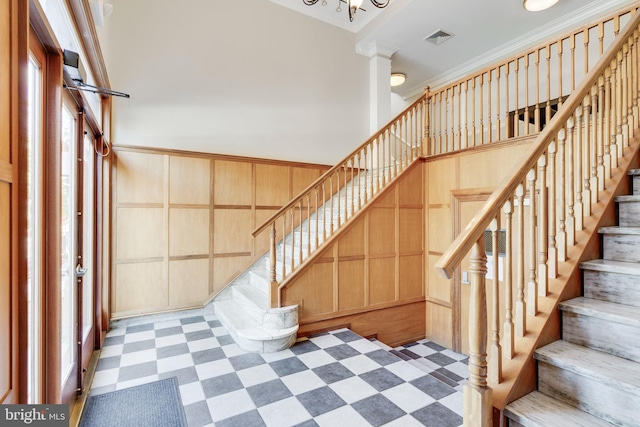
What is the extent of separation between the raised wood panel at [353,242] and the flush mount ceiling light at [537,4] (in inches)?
167

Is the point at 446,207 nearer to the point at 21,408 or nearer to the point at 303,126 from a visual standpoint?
the point at 303,126

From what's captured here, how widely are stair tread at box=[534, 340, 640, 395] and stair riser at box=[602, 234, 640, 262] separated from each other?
27.0 inches

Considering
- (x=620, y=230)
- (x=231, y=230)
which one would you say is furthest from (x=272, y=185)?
(x=620, y=230)

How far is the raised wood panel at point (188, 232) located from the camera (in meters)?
4.27

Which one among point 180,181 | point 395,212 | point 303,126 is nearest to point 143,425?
point 180,181

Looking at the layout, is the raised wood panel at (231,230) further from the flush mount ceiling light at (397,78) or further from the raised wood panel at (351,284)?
the flush mount ceiling light at (397,78)

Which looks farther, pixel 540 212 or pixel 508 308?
pixel 540 212

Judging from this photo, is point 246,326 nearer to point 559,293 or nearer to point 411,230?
point 411,230

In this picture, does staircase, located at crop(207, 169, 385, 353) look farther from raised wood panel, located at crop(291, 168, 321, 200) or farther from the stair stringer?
the stair stringer

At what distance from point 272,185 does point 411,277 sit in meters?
2.62

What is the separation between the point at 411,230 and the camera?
4531mm

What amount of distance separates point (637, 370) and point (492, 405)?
25.8 inches

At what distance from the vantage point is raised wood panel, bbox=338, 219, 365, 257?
12.8 ft

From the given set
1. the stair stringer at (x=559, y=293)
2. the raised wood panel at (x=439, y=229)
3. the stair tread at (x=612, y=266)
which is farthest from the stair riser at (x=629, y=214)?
the raised wood panel at (x=439, y=229)
